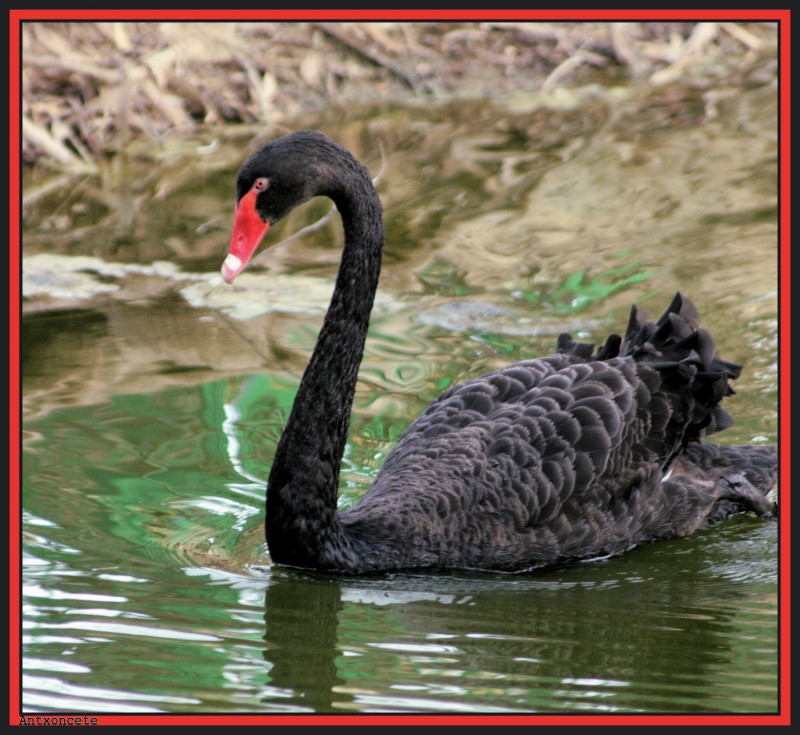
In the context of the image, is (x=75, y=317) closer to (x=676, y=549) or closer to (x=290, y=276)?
(x=290, y=276)

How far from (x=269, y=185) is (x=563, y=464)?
1485 millimetres

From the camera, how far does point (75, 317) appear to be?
7547 mm

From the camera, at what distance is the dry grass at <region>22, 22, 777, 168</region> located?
10148mm

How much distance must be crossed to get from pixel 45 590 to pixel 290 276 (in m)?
3.74

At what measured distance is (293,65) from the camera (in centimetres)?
1117

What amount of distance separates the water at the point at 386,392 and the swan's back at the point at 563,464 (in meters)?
0.13

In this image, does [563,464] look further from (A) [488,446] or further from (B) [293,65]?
(B) [293,65]

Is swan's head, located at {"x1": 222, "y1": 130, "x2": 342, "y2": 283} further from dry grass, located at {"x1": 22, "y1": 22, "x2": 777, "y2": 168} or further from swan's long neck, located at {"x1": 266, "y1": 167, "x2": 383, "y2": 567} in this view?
dry grass, located at {"x1": 22, "y1": 22, "x2": 777, "y2": 168}

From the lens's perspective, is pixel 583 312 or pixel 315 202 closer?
pixel 583 312

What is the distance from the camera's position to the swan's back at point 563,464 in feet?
16.1

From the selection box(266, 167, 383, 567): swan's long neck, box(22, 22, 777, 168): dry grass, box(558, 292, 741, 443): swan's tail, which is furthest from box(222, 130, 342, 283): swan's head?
box(22, 22, 777, 168): dry grass

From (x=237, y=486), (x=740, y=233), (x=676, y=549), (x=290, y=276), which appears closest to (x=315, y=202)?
(x=290, y=276)

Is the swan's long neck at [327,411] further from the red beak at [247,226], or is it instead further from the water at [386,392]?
the red beak at [247,226]

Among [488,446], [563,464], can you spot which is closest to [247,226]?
[488,446]
